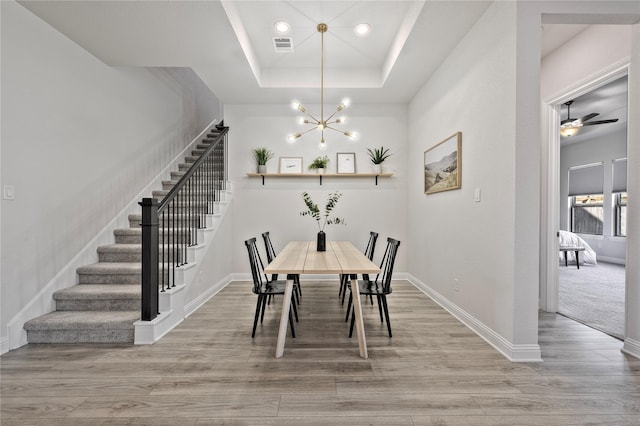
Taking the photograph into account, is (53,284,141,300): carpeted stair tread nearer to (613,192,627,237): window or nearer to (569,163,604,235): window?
(613,192,627,237): window

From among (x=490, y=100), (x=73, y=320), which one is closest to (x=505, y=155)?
(x=490, y=100)

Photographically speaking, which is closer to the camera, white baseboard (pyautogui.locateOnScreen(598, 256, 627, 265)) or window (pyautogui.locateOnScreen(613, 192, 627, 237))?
white baseboard (pyautogui.locateOnScreen(598, 256, 627, 265))

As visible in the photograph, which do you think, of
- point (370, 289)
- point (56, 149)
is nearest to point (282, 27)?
point (56, 149)

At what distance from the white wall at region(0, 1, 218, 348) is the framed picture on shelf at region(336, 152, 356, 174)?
9.58 feet

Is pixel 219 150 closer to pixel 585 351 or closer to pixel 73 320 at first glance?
pixel 73 320

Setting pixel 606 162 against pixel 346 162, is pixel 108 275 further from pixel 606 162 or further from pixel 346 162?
pixel 606 162

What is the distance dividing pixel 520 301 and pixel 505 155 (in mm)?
1135

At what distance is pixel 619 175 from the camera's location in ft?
22.0

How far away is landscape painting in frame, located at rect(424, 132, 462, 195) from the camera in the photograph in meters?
3.07

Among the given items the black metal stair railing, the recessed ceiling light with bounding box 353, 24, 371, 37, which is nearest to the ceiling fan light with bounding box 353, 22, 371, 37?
the recessed ceiling light with bounding box 353, 24, 371, 37

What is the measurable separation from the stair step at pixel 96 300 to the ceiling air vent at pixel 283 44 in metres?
3.19

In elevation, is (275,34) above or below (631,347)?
above

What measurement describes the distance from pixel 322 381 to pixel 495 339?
1510 mm

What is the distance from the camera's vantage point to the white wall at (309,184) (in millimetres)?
4812
